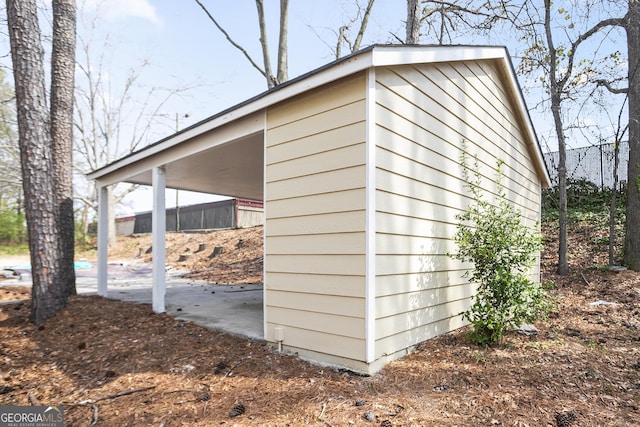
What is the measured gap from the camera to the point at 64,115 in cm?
608

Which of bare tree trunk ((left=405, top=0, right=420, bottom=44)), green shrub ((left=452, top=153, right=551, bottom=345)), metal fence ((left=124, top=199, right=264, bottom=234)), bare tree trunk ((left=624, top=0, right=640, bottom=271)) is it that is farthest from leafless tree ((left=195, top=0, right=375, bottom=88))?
green shrub ((left=452, top=153, right=551, bottom=345))

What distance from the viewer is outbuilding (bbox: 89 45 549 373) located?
3.06m

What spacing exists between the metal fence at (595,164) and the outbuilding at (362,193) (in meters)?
7.52

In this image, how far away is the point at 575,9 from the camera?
805cm

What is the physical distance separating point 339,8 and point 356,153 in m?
11.2

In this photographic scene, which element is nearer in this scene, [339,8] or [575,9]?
[575,9]

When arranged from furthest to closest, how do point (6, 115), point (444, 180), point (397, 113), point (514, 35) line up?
point (6, 115) < point (514, 35) < point (444, 180) < point (397, 113)

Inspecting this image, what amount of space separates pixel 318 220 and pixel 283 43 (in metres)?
8.33

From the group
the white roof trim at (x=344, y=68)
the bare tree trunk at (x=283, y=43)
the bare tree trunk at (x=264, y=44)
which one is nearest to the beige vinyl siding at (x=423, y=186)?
the white roof trim at (x=344, y=68)

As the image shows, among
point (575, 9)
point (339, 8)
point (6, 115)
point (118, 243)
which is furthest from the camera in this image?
point (118, 243)

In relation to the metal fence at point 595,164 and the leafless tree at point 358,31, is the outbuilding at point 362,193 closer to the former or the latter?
the metal fence at point 595,164

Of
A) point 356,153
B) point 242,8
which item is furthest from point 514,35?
point 356,153

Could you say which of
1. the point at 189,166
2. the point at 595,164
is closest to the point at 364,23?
the point at 595,164

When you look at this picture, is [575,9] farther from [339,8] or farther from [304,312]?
[304,312]
